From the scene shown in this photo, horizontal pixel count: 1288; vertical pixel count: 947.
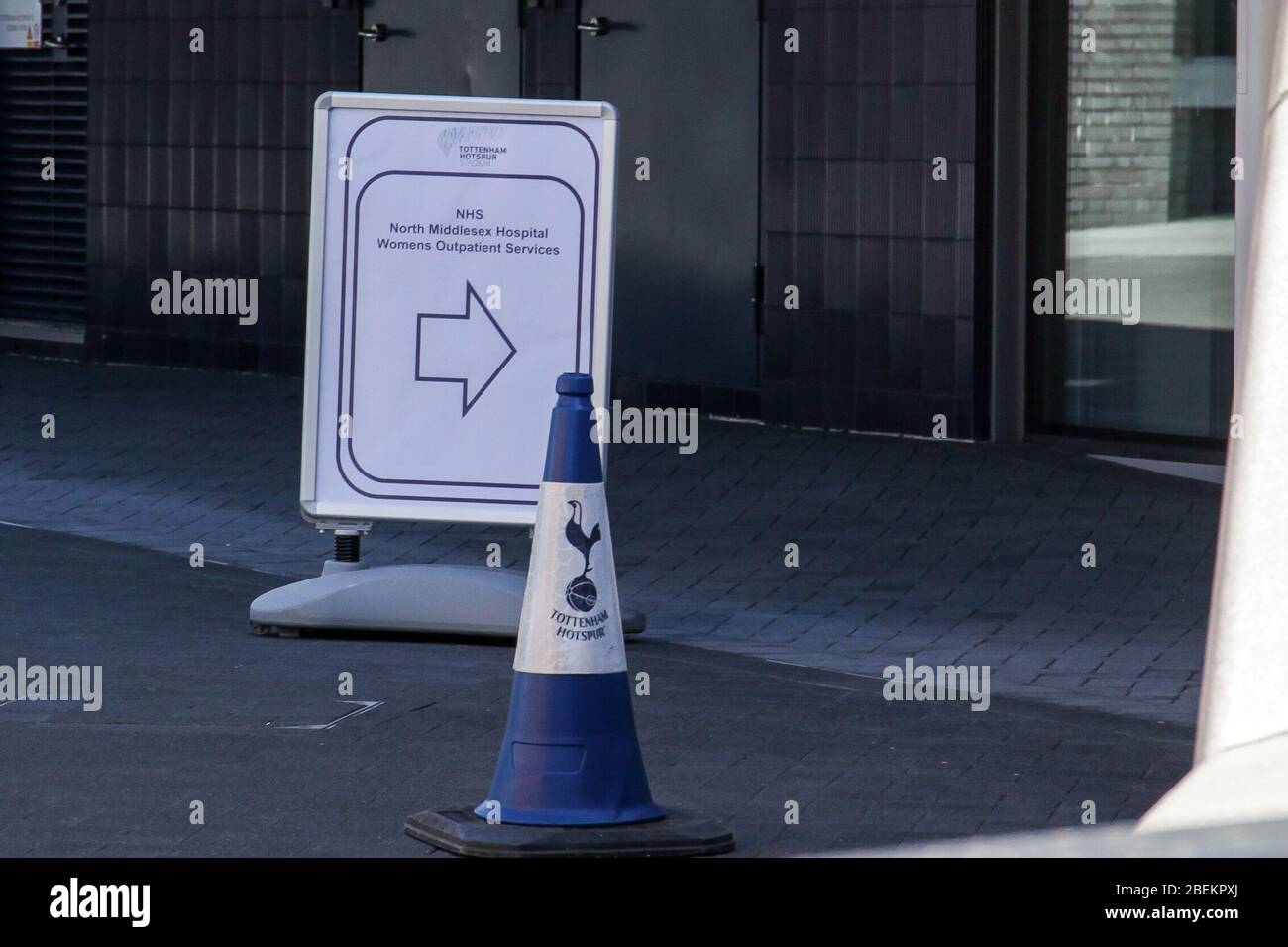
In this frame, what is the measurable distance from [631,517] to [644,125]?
3.33 m

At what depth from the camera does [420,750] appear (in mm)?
6172

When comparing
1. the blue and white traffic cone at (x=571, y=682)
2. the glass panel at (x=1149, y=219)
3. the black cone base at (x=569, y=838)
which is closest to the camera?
the black cone base at (x=569, y=838)

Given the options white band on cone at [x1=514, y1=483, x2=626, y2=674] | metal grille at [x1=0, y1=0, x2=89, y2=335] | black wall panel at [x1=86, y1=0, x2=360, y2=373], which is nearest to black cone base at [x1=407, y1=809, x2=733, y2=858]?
white band on cone at [x1=514, y1=483, x2=626, y2=674]

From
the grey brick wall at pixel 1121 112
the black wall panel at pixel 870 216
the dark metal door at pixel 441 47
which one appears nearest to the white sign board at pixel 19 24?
the dark metal door at pixel 441 47

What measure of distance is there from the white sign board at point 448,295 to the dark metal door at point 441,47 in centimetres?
585

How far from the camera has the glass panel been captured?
10844mm

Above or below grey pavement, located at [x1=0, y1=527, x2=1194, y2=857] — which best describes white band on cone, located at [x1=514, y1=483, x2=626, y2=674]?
above

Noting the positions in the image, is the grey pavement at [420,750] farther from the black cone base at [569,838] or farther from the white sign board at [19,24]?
the white sign board at [19,24]

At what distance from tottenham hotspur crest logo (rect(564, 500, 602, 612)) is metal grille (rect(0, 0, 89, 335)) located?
11.2 m

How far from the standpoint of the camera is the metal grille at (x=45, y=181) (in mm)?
15766

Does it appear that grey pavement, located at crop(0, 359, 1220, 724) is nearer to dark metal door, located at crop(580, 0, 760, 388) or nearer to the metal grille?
dark metal door, located at crop(580, 0, 760, 388)

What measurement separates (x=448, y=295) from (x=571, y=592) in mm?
2605

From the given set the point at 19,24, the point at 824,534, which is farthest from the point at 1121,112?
the point at 19,24
